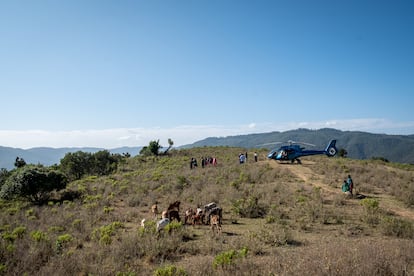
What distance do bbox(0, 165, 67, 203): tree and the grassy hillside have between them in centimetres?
122

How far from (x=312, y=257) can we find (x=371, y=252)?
1.32 meters

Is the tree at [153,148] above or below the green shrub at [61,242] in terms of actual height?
above

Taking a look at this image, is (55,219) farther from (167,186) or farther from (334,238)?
(334,238)

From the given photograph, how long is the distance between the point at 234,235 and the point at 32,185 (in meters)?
17.4

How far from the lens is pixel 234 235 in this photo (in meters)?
9.64

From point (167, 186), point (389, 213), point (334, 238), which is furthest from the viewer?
point (167, 186)

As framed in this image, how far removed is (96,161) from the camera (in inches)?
1580

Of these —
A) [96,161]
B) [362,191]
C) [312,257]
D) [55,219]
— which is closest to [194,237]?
[312,257]

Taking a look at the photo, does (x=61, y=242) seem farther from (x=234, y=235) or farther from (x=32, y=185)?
(x=32, y=185)

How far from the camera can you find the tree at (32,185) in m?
19.4

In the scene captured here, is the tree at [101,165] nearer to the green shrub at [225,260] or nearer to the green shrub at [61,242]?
the green shrub at [61,242]

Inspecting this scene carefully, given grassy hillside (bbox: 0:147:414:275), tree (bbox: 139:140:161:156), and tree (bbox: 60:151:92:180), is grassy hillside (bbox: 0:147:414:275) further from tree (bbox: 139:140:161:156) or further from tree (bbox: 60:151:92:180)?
tree (bbox: 139:140:161:156)

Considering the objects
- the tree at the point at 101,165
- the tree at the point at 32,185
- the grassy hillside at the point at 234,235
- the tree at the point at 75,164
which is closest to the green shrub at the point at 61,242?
the grassy hillside at the point at 234,235

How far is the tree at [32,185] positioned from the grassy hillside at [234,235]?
1.22 m
